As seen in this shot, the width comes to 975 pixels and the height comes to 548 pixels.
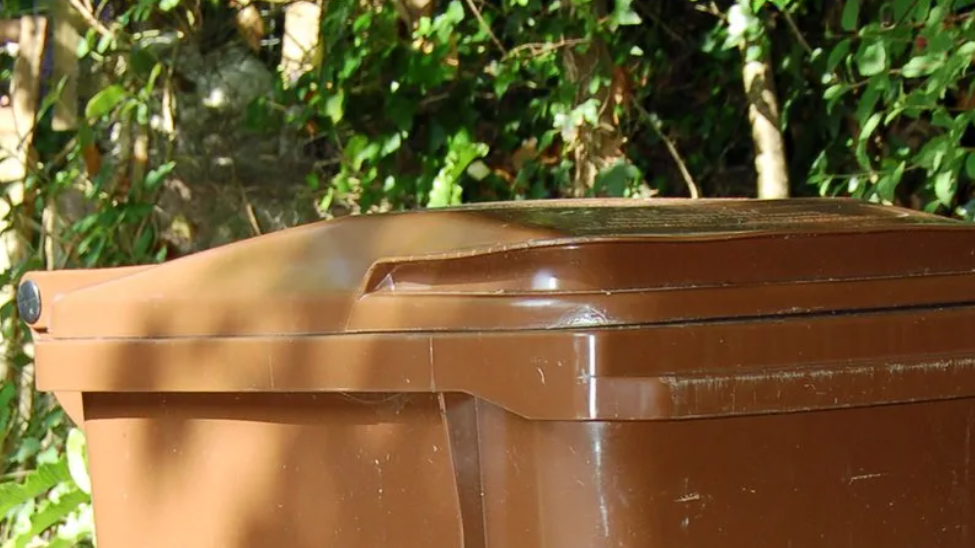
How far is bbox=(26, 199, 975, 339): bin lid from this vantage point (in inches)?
41.2

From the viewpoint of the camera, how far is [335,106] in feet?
9.19

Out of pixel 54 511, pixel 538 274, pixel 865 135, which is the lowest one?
pixel 54 511

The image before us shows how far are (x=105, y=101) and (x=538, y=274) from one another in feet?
7.43

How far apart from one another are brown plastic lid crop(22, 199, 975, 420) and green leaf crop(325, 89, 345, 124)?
61.1 inches

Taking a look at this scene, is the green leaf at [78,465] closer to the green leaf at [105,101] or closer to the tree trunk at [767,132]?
the green leaf at [105,101]

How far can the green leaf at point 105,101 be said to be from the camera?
2.97 meters

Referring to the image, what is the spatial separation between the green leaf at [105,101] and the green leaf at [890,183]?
202cm

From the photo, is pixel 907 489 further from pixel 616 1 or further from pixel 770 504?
pixel 616 1

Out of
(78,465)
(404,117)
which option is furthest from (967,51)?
(78,465)

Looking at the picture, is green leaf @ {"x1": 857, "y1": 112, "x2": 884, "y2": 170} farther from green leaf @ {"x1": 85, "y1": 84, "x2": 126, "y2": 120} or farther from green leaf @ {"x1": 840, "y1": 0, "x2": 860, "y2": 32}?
green leaf @ {"x1": 85, "y1": 84, "x2": 126, "y2": 120}

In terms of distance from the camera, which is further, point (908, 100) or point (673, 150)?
point (673, 150)

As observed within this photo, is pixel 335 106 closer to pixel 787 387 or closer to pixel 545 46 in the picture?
pixel 545 46

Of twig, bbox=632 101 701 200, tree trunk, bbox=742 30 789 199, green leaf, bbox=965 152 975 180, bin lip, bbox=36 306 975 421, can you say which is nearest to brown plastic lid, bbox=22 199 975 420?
bin lip, bbox=36 306 975 421

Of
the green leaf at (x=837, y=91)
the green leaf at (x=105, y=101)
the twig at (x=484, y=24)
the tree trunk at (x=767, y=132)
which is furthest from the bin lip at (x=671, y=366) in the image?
the green leaf at (x=105, y=101)
